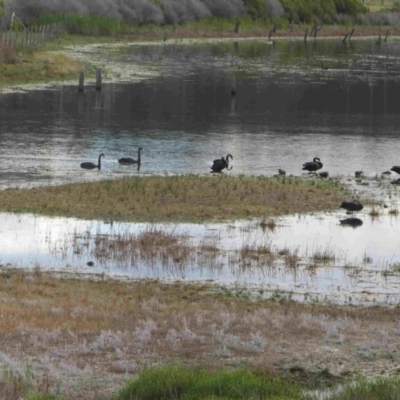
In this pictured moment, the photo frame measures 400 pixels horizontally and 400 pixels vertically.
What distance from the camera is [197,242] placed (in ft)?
80.4

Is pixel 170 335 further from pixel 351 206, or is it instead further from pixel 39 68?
pixel 39 68

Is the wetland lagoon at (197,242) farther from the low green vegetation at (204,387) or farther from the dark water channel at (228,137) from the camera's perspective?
the low green vegetation at (204,387)

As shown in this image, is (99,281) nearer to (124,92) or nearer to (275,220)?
(275,220)

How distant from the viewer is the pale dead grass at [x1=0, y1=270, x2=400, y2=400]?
13391mm

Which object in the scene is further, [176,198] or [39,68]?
[39,68]

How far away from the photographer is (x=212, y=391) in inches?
Answer: 447

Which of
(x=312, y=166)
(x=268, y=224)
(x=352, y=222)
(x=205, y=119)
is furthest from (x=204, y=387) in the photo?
(x=205, y=119)

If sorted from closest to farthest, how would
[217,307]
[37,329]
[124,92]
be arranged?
[37,329] → [217,307] → [124,92]

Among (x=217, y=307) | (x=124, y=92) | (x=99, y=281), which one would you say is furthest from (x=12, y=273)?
(x=124, y=92)

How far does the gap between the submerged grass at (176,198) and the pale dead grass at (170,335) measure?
8.03 metres

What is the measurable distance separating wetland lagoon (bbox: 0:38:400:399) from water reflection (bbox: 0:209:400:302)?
61mm

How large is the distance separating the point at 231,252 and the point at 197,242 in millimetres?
1065

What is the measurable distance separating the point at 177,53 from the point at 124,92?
91.3 feet

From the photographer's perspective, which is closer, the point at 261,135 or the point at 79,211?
the point at 79,211
